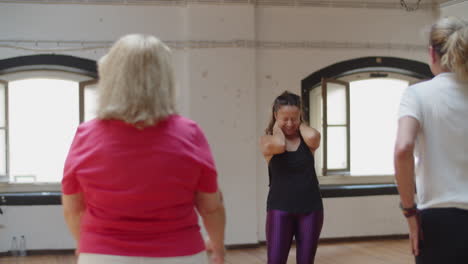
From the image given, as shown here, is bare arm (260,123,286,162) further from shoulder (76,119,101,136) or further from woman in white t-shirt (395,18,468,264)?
shoulder (76,119,101,136)

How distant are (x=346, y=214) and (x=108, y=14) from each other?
12.5ft

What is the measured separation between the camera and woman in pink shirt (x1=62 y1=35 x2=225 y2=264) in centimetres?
166

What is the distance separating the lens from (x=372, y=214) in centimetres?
759

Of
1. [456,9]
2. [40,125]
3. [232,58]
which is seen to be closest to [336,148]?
[232,58]

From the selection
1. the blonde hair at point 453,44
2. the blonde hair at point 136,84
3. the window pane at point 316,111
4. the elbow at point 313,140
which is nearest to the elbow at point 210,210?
the blonde hair at point 136,84

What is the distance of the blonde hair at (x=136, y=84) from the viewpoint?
5.47 feet

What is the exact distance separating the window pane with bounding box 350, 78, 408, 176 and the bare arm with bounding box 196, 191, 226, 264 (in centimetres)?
605

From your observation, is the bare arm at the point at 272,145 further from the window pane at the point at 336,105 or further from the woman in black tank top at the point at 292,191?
the window pane at the point at 336,105

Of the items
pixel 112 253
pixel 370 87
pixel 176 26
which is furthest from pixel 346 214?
pixel 112 253

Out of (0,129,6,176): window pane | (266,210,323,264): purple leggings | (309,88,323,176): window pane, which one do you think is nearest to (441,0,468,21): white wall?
(309,88,323,176): window pane

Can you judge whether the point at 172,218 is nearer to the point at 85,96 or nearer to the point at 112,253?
the point at 112,253

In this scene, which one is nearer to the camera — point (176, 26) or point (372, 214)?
point (176, 26)

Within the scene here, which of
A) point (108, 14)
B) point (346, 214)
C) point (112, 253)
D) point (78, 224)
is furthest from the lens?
point (346, 214)

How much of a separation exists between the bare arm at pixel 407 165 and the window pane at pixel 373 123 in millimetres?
5835
